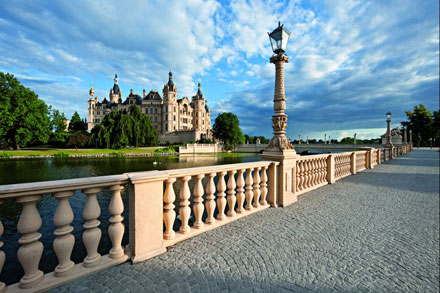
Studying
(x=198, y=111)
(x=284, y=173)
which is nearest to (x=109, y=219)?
(x=284, y=173)

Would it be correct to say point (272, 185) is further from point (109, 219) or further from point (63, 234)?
point (63, 234)

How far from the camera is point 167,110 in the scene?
7362 cm

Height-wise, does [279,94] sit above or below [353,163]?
above

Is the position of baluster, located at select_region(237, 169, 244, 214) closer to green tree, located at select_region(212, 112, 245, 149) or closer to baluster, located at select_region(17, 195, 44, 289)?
baluster, located at select_region(17, 195, 44, 289)

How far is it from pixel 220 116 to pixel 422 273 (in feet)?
212

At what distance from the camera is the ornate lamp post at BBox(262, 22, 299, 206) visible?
4.98 meters

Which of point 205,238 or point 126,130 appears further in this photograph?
point 126,130

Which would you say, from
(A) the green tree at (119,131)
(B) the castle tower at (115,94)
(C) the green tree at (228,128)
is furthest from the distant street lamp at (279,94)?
(B) the castle tower at (115,94)

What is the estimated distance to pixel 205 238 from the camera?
10.8 feet

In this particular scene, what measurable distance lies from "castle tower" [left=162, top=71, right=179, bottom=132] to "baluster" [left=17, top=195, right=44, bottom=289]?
72.9 m

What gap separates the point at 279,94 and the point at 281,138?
1109 millimetres

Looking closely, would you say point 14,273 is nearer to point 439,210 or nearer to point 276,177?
point 276,177

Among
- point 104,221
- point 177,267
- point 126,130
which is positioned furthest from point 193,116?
point 177,267

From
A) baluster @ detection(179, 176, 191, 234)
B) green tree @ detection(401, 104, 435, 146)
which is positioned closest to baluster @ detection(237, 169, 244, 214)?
baluster @ detection(179, 176, 191, 234)
